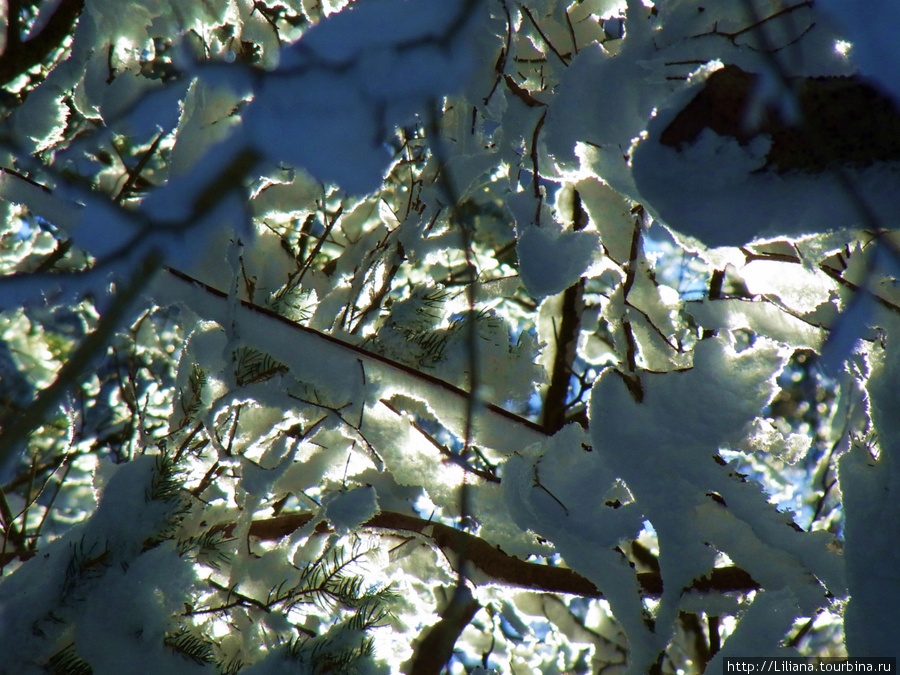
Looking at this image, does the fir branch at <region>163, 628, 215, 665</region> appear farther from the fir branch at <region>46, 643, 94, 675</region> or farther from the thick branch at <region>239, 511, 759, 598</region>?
the thick branch at <region>239, 511, 759, 598</region>

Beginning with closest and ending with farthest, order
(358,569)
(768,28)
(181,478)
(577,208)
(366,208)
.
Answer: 1. (768,28)
2. (181,478)
3. (358,569)
4. (577,208)
5. (366,208)

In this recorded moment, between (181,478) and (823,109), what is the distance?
52.6 inches

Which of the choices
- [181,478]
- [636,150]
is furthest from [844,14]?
[181,478]

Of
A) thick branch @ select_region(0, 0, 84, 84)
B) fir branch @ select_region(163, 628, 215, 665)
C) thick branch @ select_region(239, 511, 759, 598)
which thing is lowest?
fir branch @ select_region(163, 628, 215, 665)

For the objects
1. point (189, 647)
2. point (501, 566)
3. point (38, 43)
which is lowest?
point (189, 647)

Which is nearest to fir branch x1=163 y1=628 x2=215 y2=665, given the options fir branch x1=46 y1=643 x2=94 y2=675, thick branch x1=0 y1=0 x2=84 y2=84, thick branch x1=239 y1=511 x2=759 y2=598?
fir branch x1=46 y1=643 x2=94 y2=675

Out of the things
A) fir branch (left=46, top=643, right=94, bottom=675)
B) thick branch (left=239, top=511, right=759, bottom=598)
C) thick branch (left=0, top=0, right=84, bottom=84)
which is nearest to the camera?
fir branch (left=46, top=643, right=94, bottom=675)

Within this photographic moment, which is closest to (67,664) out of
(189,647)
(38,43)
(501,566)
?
(189,647)

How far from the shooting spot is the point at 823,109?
0.77 metres

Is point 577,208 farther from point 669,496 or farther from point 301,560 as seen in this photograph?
point 301,560

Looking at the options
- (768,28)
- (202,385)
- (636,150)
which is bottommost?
(202,385)

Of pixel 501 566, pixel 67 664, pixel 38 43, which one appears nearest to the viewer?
pixel 67 664

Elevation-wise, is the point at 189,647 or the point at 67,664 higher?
the point at 189,647

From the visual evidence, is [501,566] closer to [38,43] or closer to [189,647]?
[189,647]
